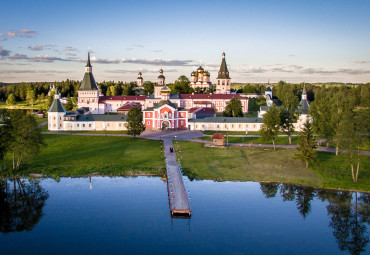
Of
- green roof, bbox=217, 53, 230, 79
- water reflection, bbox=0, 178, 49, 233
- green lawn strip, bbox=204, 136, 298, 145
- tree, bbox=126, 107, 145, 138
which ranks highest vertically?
green roof, bbox=217, 53, 230, 79

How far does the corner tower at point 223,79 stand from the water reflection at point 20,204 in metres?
63.8

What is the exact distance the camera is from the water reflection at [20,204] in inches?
786

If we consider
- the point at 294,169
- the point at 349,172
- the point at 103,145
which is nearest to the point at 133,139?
the point at 103,145

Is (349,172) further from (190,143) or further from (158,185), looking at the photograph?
(190,143)

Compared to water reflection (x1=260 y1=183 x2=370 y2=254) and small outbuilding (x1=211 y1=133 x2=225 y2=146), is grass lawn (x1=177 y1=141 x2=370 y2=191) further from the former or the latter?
small outbuilding (x1=211 y1=133 x2=225 y2=146)

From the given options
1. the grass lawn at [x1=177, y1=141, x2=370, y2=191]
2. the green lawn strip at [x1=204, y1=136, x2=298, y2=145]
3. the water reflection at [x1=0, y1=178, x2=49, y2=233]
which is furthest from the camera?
the green lawn strip at [x1=204, y1=136, x2=298, y2=145]

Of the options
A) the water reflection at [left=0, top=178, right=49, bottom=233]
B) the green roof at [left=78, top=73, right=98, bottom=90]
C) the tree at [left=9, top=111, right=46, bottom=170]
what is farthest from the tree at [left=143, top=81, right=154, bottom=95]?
the water reflection at [left=0, top=178, right=49, bottom=233]

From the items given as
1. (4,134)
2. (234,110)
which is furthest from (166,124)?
(4,134)

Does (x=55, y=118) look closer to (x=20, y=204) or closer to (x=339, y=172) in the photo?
(x=20, y=204)

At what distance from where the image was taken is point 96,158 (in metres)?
34.1

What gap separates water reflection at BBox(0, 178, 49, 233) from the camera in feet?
65.5

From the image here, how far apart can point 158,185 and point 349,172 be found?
51.7ft

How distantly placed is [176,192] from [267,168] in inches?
408

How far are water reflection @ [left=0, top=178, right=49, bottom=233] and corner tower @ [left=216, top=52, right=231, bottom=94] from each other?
6384cm
